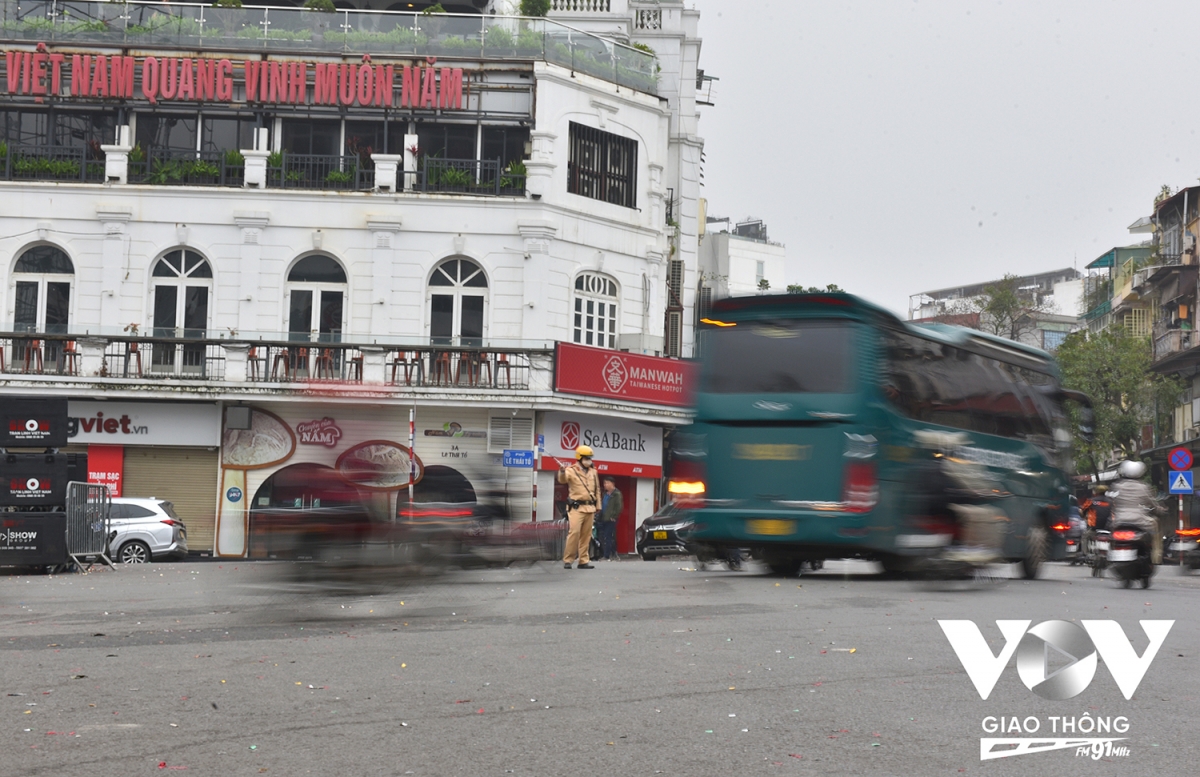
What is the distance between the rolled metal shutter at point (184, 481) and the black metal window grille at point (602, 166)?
11.2 m

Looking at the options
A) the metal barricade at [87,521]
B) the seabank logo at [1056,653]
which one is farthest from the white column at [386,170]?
the seabank logo at [1056,653]

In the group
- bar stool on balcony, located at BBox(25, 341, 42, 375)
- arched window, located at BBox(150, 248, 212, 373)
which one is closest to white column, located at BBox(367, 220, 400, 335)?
arched window, located at BBox(150, 248, 212, 373)

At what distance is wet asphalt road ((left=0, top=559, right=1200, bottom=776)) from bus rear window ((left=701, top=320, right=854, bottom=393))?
363cm

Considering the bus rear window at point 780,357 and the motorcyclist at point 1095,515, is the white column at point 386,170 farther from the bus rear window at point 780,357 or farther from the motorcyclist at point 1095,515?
the bus rear window at point 780,357

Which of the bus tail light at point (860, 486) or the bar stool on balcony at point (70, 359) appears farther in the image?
the bar stool on balcony at point (70, 359)

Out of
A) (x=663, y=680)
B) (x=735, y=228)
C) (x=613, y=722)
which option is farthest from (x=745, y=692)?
(x=735, y=228)

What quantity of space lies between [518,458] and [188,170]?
1086 centimetres

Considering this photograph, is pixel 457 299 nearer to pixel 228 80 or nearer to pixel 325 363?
pixel 325 363

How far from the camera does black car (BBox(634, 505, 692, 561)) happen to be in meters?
31.2

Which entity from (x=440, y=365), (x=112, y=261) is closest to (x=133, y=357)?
(x=112, y=261)

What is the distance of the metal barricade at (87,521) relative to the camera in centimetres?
2295

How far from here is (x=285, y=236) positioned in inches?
1437

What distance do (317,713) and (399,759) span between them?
1.29 m

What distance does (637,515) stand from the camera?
39.0 metres
